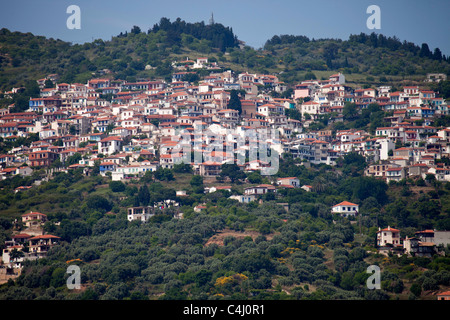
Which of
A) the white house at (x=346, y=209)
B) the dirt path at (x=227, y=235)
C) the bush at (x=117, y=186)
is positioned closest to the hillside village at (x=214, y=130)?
the white house at (x=346, y=209)

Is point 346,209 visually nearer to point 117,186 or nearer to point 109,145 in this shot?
point 117,186

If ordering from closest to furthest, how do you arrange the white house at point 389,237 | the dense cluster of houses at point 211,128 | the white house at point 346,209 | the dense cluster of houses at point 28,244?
1. the white house at point 389,237
2. the dense cluster of houses at point 28,244
3. the white house at point 346,209
4. the dense cluster of houses at point 211,128

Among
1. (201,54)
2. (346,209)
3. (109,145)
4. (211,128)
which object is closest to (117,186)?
(109,145)

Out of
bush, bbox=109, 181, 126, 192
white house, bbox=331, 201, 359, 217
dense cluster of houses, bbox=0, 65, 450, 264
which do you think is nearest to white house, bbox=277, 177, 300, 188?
dense cluster of houses, bbox=0, 65, 450, 264

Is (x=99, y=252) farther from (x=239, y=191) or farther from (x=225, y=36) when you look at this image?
(x=225, y=36)

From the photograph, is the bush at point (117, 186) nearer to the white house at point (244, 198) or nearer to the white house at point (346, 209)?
the white house at point (244, 198)
